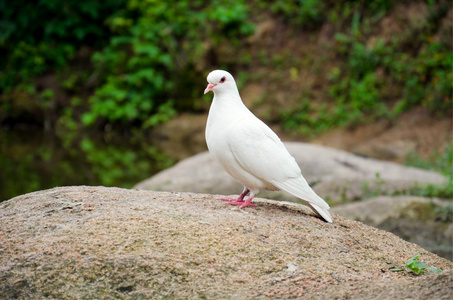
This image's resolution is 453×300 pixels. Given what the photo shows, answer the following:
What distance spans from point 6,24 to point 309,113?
1014cm

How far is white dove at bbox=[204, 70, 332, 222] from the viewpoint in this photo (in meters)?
3.81

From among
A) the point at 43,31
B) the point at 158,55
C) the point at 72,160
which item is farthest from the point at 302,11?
the point at 43,31

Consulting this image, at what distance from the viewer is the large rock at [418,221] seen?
5883mm

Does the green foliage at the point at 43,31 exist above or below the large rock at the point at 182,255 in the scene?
above

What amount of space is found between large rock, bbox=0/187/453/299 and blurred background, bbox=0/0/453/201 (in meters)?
5.74

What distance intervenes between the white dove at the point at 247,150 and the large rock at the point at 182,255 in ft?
0.67

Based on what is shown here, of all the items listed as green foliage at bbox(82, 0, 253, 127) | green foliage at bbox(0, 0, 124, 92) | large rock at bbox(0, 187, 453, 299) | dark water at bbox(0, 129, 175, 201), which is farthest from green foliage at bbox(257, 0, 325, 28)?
large rock at bbox(0, 187, 453, 299)

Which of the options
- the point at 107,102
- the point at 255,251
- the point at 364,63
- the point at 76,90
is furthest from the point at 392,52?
the point at 255,251

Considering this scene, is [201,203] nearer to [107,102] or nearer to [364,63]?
[364,63]

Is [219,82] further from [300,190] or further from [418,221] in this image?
[418,221]

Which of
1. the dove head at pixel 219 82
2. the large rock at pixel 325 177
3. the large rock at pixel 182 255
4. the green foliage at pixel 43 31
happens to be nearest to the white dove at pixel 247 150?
the dove head at pixel 219 82

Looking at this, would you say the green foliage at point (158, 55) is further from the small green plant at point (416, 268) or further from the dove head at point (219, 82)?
the small green plant at point (416, 268)

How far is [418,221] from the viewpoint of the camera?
589 cm

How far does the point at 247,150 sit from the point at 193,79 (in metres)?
12.2
